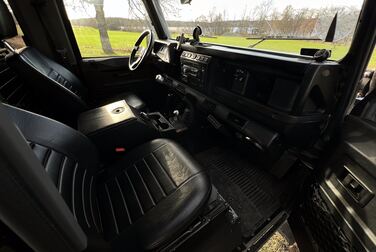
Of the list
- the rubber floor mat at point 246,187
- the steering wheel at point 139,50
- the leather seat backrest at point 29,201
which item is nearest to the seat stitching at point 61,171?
the leather seat backrest at point 29,201

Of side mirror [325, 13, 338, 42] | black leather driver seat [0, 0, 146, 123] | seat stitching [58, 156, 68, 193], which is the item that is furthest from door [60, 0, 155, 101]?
side mirror [325, 13, 338, 42]

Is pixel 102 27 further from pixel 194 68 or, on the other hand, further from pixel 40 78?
pixel 194 68

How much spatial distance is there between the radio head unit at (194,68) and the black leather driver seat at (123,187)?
735mm

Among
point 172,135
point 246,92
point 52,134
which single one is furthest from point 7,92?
point 246,92

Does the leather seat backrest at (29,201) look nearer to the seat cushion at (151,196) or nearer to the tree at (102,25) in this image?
the seat cushion at (151,196)

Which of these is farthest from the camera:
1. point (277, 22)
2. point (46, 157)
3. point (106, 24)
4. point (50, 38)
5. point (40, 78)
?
point (106, 24)

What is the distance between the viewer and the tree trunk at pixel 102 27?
205cm

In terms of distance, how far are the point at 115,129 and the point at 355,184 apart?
1.23 metres

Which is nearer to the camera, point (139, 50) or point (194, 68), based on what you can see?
point (194, 68)

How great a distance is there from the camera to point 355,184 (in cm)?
72

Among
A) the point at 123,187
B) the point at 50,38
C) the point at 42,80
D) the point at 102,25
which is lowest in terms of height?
the point at 123,187

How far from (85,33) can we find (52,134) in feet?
6.08

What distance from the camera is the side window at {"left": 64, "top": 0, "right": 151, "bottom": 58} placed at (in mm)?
2043

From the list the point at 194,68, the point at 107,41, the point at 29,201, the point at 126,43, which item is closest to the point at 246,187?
the point at 194,68
